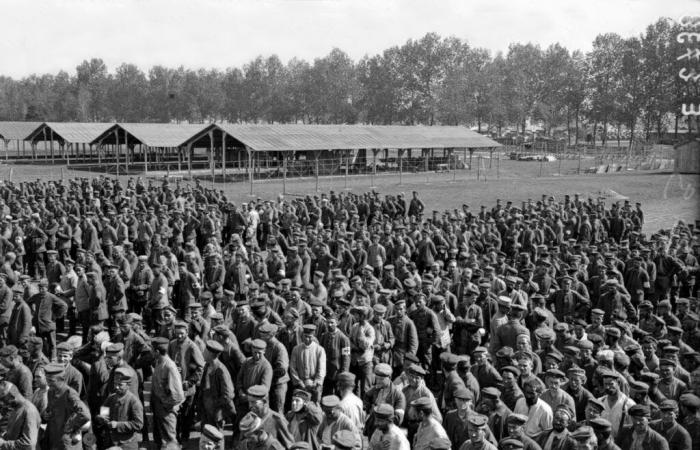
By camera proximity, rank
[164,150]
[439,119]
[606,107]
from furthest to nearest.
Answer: [439,119] → [606,107] → [164,150]

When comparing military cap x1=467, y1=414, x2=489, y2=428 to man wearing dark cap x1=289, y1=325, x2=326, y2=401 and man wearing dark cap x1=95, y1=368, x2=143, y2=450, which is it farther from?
man wearing dark cap x1=95, y1=368, x2=143, y2=450

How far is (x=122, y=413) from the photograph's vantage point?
709cm

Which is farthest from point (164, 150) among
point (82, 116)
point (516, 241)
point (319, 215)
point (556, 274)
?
point (82, 116)

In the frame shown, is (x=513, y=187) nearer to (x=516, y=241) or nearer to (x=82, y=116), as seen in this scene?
(x=516, y=241)

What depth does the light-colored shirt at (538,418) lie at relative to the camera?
22.9ft

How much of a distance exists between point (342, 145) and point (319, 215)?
902 inches

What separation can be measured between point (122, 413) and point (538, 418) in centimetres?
438

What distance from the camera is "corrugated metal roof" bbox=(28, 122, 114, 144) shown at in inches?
1941

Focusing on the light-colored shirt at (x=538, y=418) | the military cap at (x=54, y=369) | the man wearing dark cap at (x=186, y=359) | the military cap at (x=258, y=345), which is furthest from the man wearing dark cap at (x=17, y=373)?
the light-colored shirt at (x=538, y=418)

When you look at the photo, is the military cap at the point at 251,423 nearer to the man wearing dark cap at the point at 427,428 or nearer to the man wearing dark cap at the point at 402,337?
the man wearing dark cap at the point at 427,428

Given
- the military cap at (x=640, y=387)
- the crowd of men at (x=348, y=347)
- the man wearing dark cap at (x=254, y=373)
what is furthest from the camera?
the man wearing dark cap at (x=254, y=373)

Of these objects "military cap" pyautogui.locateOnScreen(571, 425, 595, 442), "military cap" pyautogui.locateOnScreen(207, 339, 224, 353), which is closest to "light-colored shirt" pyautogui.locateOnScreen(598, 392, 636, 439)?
"military cap" pyautogui.locateOnScreen(571, 425, 595, 442)

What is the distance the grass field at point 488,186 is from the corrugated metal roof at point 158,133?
3.17 meters

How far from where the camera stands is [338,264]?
590 inches
